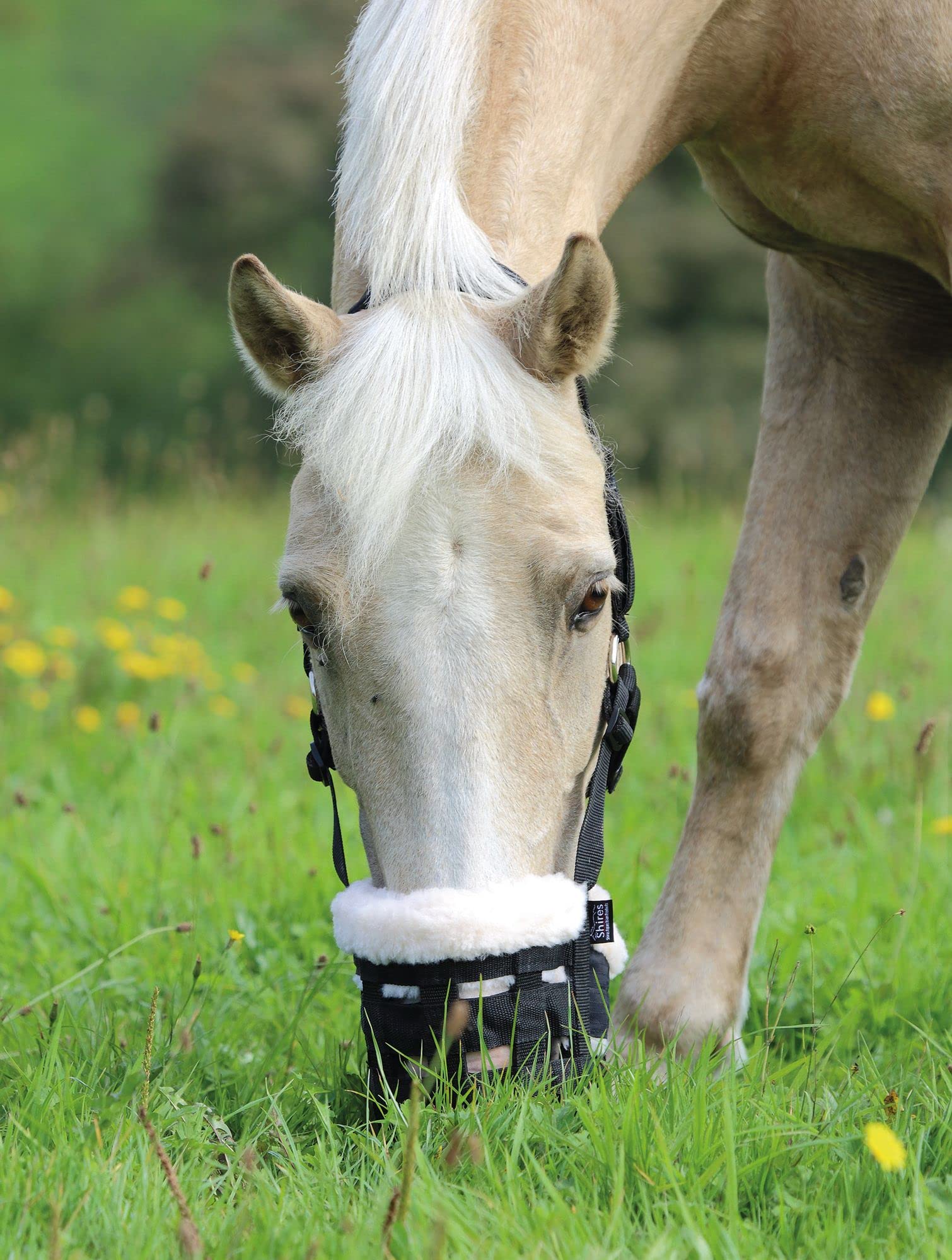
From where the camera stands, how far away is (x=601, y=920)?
2.24 m

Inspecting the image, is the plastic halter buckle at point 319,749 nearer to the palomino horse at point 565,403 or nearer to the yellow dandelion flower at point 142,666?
the palomino horse at point 565,403

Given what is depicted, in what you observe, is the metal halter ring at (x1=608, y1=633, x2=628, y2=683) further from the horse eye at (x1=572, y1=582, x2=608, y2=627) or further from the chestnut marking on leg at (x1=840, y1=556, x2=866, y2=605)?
the chestnut marking on leg at (x1=840, y1=556, x2=866, y2=605)

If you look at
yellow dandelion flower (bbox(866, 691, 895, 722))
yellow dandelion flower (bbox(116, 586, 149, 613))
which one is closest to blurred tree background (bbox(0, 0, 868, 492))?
yellow dandelion flower (bbox(116, 586, 149, 613))

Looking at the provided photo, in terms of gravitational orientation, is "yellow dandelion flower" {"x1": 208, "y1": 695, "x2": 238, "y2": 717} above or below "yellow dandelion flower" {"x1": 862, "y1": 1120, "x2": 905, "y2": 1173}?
above

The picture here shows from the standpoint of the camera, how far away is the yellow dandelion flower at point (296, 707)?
477 cm

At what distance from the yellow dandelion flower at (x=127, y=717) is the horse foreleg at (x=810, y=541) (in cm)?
216

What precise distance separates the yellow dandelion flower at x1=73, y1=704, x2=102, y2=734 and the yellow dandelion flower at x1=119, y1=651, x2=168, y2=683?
203mm

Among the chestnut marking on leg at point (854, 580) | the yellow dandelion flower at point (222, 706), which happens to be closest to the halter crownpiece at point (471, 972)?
the chestnut marking on leg at point (854, 580)

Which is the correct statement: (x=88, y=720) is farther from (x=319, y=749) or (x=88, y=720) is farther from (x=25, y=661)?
(x=319, y=749)

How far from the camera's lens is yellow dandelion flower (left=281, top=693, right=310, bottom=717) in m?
4.77

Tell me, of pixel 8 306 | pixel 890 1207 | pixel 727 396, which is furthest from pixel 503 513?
pixel 8 306

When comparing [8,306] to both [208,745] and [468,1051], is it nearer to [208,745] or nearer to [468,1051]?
[208,745]

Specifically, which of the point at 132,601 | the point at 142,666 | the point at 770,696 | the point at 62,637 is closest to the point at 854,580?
the point at 770,696

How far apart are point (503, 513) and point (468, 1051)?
0.81 meters
